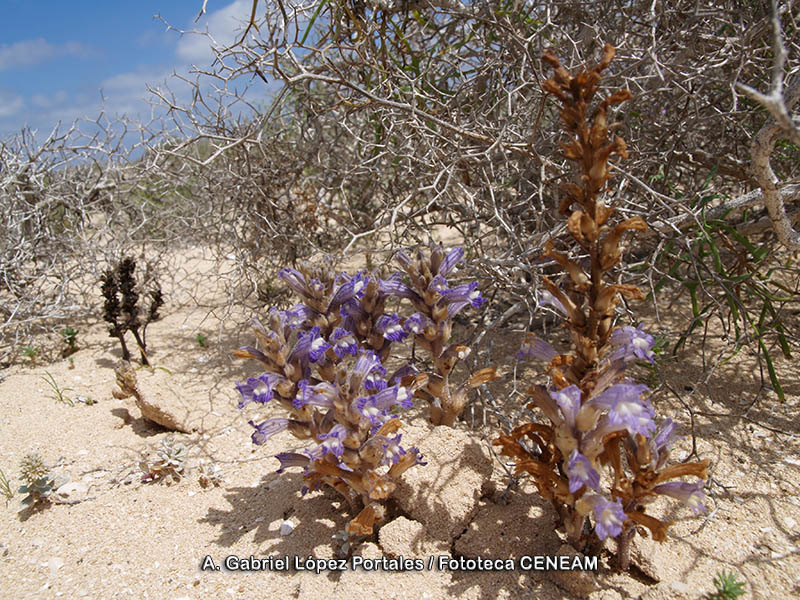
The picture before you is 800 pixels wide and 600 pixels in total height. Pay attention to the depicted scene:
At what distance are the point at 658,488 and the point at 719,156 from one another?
7.07ft

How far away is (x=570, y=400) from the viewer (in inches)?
64.7

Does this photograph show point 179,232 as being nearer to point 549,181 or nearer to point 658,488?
point 549,181

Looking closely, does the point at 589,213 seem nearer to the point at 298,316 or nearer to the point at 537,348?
the point at 537,348

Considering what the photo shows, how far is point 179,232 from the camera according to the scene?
465 cm

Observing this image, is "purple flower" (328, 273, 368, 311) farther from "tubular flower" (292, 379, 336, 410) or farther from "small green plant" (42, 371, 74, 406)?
"small green plant" (42, 371, 74, 406)

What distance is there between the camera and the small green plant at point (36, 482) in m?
2.63

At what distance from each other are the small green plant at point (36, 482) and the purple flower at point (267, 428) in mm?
1397

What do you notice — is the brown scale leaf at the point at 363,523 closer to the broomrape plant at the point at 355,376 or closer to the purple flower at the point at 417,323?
the broomrape plant at the point at 355,376

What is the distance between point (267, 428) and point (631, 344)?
1421mm

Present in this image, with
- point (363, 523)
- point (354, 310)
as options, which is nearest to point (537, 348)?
point (354, 310)

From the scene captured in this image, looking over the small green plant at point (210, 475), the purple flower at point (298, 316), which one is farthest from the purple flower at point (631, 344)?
the small green plant at point (210, 475)

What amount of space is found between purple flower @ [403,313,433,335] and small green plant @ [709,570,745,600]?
138cm

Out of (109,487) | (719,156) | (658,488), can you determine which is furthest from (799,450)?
(109,487)

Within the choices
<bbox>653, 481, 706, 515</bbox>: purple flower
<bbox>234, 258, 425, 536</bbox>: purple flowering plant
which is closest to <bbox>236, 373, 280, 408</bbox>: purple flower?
<bbox>234, 258, 425, 536</bbox>: purple flowering plant
